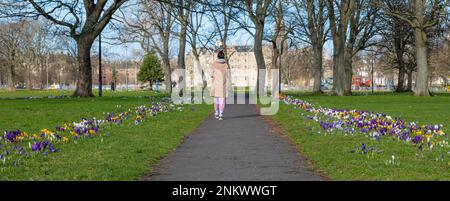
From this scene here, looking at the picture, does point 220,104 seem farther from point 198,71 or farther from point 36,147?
point 198,71

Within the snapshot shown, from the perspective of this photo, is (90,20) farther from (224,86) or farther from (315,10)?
(315,10)

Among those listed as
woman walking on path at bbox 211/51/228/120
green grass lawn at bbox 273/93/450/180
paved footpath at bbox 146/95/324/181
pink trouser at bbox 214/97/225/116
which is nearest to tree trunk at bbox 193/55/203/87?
pink trouser at bbox 214/97/225/116

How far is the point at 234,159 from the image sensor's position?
762 cm

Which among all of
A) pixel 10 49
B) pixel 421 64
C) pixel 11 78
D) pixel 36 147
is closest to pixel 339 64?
pixel 421 64

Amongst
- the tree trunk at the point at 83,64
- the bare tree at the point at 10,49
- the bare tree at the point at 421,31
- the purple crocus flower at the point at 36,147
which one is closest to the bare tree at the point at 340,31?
the bare tree at the point at 421,31

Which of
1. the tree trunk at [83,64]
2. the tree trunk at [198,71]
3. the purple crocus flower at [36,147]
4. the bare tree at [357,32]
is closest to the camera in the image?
the purple crocus flower at [36,147]

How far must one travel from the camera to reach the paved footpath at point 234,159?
6246 millimetres

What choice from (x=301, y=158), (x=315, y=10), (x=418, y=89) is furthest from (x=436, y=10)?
(x=301, y=158)

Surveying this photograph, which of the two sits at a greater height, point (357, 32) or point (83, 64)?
point (357, 32)

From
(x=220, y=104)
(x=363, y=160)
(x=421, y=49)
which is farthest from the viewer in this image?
(x=421, y=49)

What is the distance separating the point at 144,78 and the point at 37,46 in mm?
17561

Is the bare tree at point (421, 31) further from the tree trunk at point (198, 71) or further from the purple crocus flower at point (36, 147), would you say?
the purple crocus flower at point (36, 147)

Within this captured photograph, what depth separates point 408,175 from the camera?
5984 millimetres

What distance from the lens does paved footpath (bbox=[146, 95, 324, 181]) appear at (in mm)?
6246
